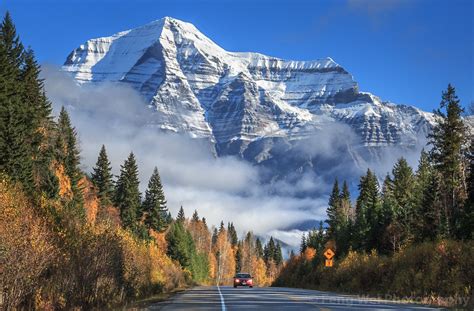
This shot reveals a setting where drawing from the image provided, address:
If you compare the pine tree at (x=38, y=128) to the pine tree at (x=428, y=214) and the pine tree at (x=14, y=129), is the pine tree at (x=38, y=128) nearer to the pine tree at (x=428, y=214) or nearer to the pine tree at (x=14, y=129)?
the pine tree at (x=14, y=129)

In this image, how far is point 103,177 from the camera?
9781 centimetres

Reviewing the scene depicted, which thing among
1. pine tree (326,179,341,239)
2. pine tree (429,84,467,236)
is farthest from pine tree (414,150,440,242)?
pine tree (326,179,341,239)

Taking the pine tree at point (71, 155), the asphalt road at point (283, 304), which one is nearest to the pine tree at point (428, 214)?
the asphalt road at point (283, 304)

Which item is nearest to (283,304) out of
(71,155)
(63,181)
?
(63,181)

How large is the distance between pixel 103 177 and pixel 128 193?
5.91 metres

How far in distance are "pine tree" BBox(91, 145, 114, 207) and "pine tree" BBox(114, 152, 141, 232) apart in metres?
1.61

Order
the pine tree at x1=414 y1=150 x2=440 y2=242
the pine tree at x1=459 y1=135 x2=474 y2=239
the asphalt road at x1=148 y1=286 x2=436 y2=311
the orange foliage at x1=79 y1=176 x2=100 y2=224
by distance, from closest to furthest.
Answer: the asphalt road at x1=148 y1=286 x2=436 y2=311, the pine tree at x1=459 y1=135 x2=474 y2=239, the pine tree at x1=414 y1=150 x2=440 y2=242, the orange foliage at x1=79 y1=176 x2=100 y2=224

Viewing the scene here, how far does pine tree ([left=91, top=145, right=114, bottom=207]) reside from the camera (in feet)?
315

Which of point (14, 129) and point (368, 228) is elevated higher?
point (14, 129)

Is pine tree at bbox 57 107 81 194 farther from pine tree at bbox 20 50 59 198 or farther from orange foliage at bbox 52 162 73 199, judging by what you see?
pine tree at bbox 20 50 59 198

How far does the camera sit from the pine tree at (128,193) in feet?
304

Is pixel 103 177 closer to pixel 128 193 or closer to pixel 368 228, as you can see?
pixel 128 193

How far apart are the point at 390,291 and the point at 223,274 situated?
509 ft

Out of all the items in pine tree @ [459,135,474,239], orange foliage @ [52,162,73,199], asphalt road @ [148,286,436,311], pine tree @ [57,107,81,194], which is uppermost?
pine tree @ [57,107,81,194]
